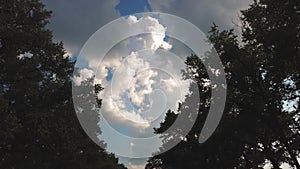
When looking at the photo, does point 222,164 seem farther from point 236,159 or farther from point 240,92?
point 240,92

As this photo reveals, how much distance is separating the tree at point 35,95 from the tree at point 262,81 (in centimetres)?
1218

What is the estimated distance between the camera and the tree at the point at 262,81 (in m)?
20.8

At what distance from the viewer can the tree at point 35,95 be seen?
22.5 metres

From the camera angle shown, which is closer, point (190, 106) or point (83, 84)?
point (83, 84)

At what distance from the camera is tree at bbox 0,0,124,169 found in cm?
2253

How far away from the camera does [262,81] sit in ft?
91.1

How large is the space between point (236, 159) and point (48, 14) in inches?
919

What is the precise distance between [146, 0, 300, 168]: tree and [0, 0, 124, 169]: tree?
1218cm

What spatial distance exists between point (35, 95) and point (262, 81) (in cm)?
1620

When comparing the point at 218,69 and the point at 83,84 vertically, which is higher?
the point at 218,69

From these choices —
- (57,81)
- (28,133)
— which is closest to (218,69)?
(57,81)

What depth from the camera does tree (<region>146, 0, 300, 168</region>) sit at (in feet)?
68.2

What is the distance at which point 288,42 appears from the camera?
811 inches

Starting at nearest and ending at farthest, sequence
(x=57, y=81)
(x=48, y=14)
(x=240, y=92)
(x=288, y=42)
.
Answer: (x=288, y=42) → (x=57, y=81) → (x=48, y=14) → (x=240, y=92)
